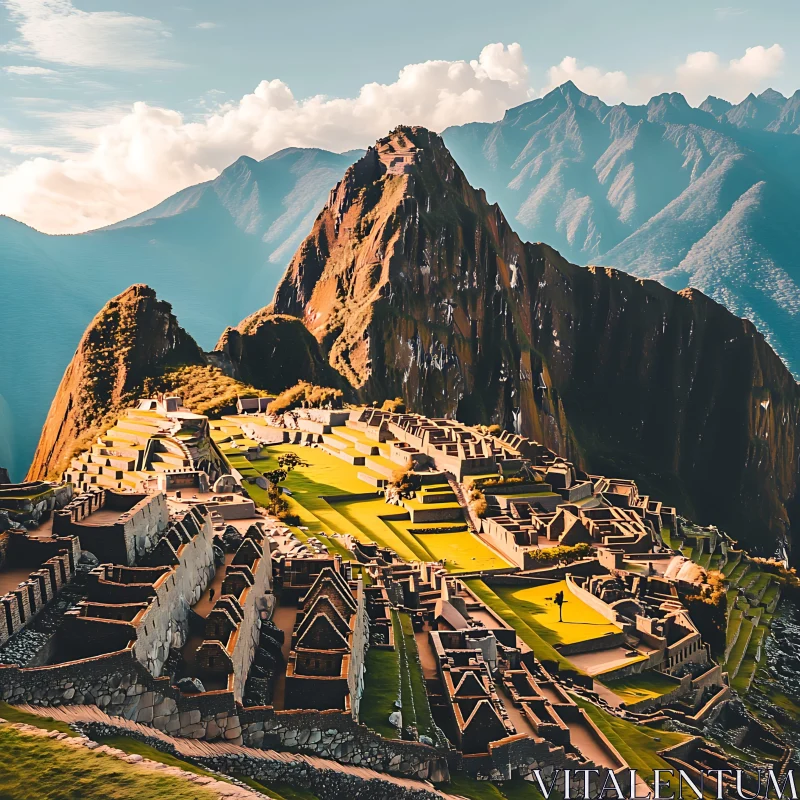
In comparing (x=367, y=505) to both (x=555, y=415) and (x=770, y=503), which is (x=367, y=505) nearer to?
(x=555, y=415)

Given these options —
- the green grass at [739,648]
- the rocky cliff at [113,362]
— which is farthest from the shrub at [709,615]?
the rocky cliff at [113,362]

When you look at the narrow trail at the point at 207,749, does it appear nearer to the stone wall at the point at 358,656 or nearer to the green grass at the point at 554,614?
the stone wall at the point at 358,656

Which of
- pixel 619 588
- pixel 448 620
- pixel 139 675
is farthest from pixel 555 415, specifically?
pixel 139 675

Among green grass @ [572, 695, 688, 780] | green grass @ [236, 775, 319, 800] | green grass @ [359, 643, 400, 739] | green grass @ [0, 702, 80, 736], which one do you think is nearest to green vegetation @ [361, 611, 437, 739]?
green grass @ [359, 643, 400, 739]

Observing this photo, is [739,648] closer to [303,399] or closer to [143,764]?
[143,764]

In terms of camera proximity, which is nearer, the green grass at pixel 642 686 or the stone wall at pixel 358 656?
the stone wall at pixel 358 656

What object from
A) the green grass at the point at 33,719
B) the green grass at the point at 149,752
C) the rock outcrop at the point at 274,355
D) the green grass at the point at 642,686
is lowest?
the green grass at the point at 642,686

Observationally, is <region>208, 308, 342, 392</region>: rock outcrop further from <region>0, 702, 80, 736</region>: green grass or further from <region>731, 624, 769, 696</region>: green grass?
<region>0, 702, 80, 736</region>: green grass

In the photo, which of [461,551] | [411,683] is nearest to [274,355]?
[461,551]
